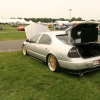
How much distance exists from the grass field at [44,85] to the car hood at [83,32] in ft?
3.82

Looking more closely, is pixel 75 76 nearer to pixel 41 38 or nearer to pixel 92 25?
pixel 92 25

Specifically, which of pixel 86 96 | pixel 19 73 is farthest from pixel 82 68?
pixel 19 73

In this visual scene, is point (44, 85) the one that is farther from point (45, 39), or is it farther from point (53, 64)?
point (45, 39)

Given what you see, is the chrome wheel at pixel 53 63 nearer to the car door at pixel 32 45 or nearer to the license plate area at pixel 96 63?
the license plate area at pixel 96 63

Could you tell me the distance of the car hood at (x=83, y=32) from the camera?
14.8 ft

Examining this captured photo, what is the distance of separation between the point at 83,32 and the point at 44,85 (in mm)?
1948

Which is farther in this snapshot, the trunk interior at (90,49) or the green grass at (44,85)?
the trunk interior at (90,49)

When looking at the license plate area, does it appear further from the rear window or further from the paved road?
the paved road

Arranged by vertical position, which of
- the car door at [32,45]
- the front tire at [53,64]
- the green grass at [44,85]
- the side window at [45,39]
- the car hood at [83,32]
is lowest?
the green grass at [44,85]

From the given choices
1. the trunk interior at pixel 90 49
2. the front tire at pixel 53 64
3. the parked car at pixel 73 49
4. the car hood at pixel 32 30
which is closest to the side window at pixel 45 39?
the parked car at pixel 73 49

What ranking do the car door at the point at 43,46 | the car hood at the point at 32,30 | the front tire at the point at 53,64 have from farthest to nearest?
the car hood at the point at 32,30 < the car door at the point at 43,46 < the front tire at the point at 53,64

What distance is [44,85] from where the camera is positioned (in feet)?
13.2

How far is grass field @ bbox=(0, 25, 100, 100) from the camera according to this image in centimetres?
346

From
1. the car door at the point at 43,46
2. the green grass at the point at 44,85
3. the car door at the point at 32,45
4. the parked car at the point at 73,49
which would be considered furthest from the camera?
the car door at the point at 32,45
